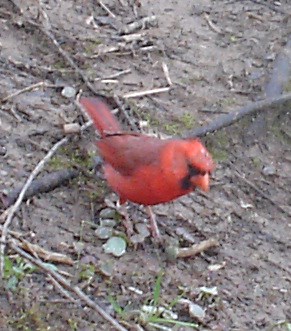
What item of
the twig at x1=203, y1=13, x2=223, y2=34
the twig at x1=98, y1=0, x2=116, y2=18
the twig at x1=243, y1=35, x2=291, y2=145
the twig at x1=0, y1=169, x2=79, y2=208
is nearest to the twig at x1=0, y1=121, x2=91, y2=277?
the twig at x1=0, y1=169, x2=79, y2=208

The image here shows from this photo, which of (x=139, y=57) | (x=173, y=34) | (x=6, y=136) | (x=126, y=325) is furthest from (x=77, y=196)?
(x=173, y=34)

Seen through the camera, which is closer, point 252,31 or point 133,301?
point 133,301

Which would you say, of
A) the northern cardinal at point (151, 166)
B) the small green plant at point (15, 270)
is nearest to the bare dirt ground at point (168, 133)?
the small green plant at point (15, 270)

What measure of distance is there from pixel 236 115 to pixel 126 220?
1130 millimetres

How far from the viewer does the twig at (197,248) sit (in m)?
4.19

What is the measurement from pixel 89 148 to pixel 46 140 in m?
0.23

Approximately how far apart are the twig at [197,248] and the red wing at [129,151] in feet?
1.44

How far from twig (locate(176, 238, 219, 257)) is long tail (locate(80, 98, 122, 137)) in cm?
70

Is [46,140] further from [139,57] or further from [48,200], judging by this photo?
[139,57]

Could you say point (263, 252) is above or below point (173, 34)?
below

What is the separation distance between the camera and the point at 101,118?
14.8 feet

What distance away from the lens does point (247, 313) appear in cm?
398

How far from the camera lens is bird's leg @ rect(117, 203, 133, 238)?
426cm

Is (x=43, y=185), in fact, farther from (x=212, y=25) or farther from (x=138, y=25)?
(x=212, y=25)
